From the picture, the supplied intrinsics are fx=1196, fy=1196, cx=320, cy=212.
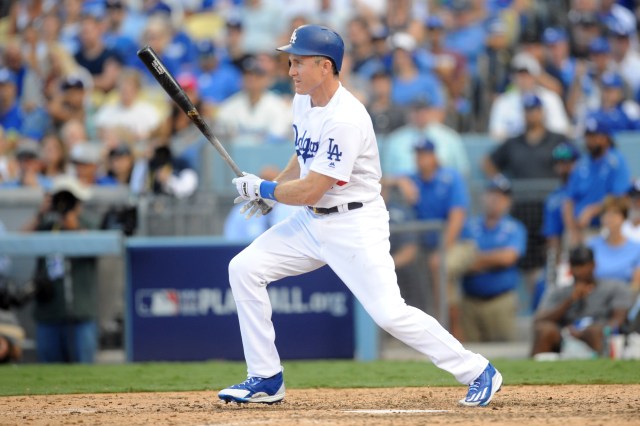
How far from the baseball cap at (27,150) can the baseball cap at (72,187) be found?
0.66m

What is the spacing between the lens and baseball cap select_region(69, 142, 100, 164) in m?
12.1

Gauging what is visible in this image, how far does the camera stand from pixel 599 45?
1343 cm

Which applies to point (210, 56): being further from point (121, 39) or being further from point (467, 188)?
point (467, 188)

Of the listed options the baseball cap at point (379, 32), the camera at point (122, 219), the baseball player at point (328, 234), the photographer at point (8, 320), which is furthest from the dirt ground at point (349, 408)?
the baseball cap at point (379, 32)

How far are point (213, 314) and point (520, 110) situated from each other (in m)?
4.27

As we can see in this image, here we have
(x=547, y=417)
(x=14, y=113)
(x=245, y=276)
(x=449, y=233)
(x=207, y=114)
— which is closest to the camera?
(x=547, y=417)

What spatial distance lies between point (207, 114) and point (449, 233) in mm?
2790

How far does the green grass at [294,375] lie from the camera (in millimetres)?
8055

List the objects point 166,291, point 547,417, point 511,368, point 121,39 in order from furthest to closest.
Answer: point 121,39, point 166,291, point 511,368, point 547,417

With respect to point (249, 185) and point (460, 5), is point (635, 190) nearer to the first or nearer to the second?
point (460, 5)

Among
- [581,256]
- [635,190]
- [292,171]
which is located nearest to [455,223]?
[635,190]

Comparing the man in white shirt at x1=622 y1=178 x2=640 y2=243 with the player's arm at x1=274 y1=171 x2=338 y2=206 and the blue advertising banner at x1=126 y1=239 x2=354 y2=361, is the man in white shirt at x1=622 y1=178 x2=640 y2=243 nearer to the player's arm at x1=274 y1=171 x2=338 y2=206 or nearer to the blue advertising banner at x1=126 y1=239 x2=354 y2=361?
the blue advertising banner at x1=126 y1=239 x2=354 y2=361

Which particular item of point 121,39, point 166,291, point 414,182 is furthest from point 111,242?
point 121,39

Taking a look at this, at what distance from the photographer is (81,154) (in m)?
12.3
